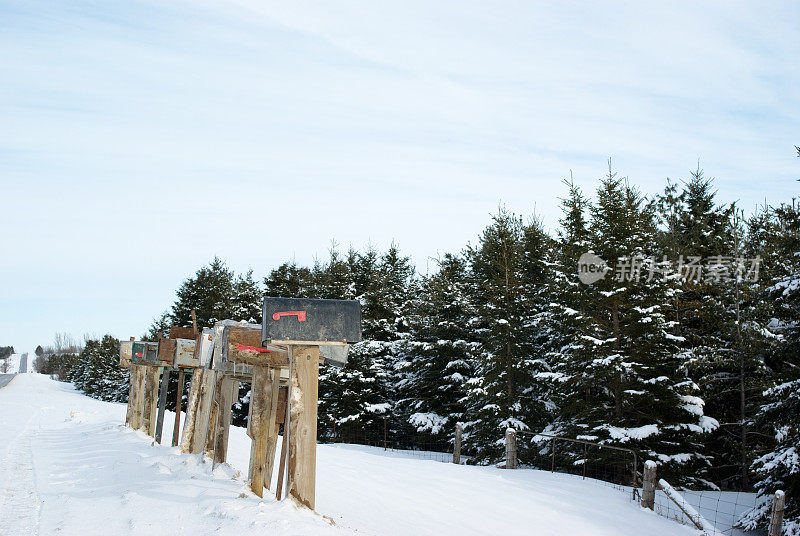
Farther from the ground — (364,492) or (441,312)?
(441,312)

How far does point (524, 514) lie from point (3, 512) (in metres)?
6.83

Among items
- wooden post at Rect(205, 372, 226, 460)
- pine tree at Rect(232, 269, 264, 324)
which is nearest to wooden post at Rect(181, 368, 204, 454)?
wooden post at Rect(205, 372, 226, 460)

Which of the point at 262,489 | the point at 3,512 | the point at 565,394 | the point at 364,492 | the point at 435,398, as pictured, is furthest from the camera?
the point at 435,398

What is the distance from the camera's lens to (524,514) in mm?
9930

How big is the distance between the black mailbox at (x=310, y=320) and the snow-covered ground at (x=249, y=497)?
1.57 meters

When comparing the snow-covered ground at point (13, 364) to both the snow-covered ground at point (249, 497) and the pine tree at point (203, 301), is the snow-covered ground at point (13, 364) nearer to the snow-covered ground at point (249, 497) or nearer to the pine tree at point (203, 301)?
the pine tree at point (203, 301)

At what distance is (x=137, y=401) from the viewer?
50.3 feet

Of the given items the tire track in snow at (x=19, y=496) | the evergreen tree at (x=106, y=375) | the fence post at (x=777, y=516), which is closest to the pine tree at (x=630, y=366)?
the fence post at (x=777, y=516)

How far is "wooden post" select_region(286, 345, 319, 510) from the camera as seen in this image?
20.5 ft

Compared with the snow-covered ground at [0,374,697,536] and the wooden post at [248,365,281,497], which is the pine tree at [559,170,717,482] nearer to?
the snow-covered ground at [0,374,697,536]

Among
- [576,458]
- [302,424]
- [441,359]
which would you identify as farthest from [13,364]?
[302,424]

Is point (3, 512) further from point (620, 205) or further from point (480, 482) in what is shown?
point (620, 205)

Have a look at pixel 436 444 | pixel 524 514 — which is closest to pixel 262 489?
pixel 524 514

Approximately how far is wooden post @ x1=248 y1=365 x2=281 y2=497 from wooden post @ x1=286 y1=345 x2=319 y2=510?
1.09 metres
